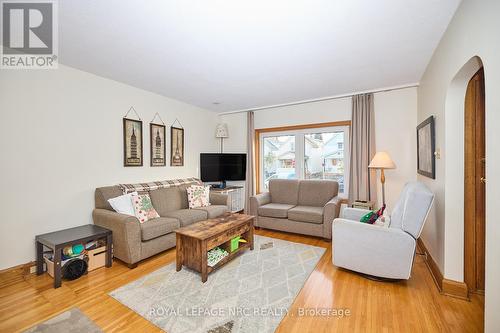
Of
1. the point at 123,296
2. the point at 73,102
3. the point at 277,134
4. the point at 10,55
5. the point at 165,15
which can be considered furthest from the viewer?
the point at 277,134

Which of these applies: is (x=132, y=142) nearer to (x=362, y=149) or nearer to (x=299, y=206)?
(x=299, y=206)

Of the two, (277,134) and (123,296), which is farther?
(277,134)

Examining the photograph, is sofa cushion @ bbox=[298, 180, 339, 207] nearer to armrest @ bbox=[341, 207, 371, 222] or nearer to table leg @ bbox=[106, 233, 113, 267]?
armrest @ bbox=[341, 207, 371, 222]

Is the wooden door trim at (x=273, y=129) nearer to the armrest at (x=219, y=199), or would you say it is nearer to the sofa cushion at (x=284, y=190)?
the sofa cushion at (x=284, y=190)

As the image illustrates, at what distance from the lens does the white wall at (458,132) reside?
1.15m

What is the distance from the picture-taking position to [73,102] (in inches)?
107

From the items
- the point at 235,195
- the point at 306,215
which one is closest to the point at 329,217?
the point at 306,215

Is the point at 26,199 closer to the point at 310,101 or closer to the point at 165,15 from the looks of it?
the point at 165,15

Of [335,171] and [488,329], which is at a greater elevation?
[335,171]

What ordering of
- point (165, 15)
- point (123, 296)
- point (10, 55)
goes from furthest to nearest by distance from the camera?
point (10, 55) → point (123, 296) → point (165, 15)

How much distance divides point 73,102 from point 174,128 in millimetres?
1563

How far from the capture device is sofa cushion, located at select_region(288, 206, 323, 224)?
3320mm

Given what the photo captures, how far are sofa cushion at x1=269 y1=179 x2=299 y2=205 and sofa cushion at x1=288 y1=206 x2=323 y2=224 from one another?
0.52m

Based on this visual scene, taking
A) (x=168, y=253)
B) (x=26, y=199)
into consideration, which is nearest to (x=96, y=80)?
(x=26, y=199)
